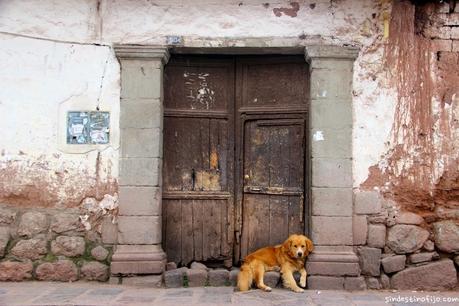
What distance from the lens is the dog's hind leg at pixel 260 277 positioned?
16.4 ft

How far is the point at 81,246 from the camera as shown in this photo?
530 cm

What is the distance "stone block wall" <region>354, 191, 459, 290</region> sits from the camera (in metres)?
5.18

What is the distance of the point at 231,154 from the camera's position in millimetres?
5754

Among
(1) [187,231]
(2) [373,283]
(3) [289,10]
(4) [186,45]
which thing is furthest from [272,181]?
(3) [289,10]

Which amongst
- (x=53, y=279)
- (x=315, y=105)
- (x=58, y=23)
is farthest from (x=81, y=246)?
(x=315, y=105)

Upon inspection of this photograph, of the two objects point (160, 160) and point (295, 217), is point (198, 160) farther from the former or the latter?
point (295, 217)

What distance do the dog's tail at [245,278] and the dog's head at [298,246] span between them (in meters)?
0.42

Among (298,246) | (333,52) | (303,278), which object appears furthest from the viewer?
(333,52)

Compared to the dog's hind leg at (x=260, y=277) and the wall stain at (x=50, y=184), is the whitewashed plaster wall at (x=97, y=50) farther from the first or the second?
the dog's hind leg at (x=260, y=277)

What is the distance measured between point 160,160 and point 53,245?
1391 millimetres

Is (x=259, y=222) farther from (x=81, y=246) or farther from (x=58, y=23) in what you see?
(x=58, y=23)

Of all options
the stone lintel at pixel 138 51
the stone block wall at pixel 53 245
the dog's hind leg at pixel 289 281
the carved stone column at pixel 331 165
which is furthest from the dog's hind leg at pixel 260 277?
the stone lintel at pixel 138 51

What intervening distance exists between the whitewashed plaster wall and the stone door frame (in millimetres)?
121

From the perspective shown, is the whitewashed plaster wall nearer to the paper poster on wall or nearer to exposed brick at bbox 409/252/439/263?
the paper poster on wall
